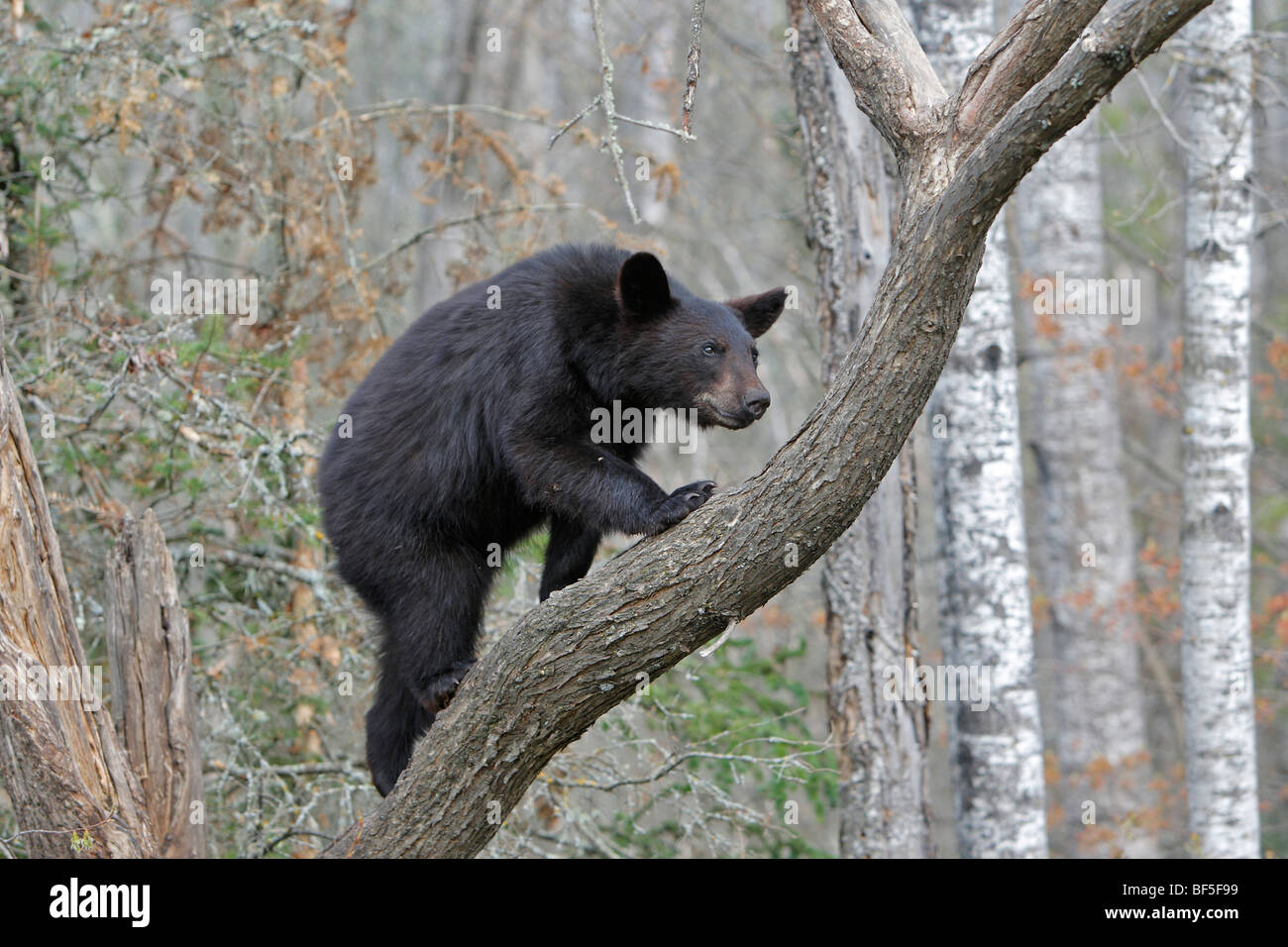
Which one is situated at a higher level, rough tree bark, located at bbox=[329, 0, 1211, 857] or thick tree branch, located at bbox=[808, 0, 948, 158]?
thick tree branch, located at bbox=[808, 0, 948, 158]

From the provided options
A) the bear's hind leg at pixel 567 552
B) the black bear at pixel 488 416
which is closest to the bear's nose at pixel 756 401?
the black bear at pixel 488 416

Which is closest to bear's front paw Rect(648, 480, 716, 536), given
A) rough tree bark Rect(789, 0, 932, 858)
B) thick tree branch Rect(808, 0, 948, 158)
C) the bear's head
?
the bear's head

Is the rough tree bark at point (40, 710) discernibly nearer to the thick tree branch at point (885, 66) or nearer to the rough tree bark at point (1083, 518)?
the thick tree branch at point (885, 66)

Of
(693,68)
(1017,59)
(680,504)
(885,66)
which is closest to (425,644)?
(680,504)

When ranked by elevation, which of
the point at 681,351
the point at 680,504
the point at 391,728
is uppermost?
the point at 681,351

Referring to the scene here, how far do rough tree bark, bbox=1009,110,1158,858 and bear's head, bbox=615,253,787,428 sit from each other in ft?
22.9

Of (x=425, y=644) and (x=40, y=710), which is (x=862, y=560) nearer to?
(x=425, y=644)

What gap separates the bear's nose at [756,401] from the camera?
14.7ft

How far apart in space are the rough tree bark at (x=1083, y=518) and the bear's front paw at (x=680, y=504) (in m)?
7.77

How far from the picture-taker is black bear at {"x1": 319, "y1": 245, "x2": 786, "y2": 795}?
4566 mm

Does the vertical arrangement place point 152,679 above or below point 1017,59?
below

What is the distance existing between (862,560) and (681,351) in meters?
2.26

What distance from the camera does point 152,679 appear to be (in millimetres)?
4836

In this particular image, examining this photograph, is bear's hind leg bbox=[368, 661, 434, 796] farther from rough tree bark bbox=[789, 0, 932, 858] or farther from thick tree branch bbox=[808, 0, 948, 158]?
thick tree branch bbox=[808, 0, 948, 158]
